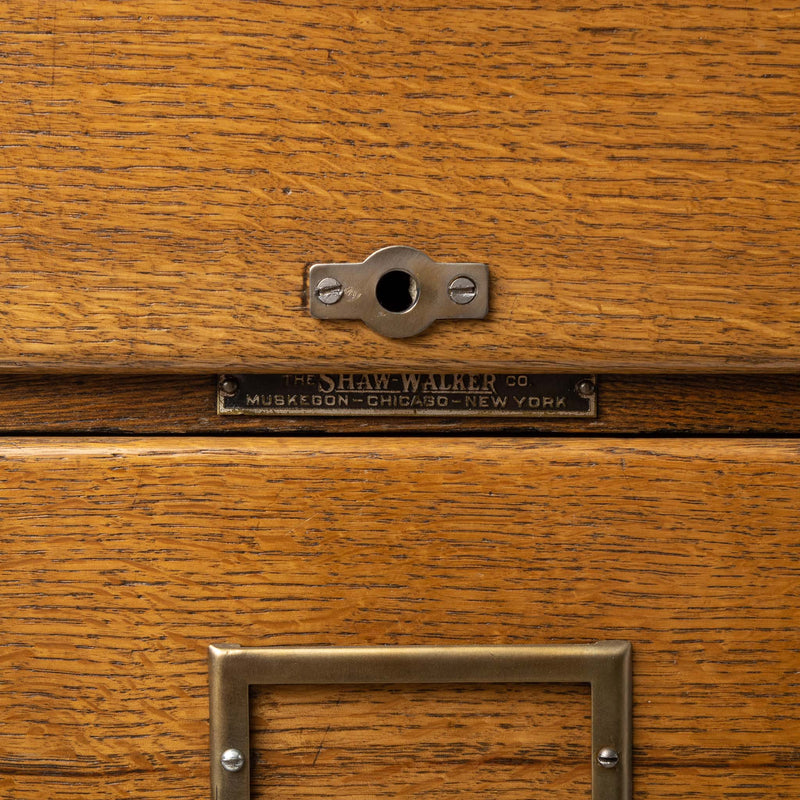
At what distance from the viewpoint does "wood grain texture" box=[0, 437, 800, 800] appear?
1.27ft

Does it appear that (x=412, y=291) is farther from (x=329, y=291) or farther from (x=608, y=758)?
(x=608, y=758)

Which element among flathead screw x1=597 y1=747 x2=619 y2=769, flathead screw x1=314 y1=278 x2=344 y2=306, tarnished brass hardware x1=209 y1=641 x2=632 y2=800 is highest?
flathead screw x1=314 y1=278 x2=344 y2=306

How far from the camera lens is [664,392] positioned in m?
0.41

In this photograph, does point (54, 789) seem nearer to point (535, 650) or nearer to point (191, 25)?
point (535, 650)

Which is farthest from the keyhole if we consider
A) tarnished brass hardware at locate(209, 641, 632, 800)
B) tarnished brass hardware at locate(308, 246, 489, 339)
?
tarnished brass hardware at locate(209, 641, 632, 800)

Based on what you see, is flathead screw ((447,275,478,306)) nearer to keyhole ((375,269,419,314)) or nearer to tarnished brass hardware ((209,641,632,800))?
keyhole ((375,269,419,314))

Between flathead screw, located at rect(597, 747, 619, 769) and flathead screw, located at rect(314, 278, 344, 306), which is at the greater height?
flathead screw, located at rect(314, 278, 344, 306)

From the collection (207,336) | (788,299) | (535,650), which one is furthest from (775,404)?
(207,336)

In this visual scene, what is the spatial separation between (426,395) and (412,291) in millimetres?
51

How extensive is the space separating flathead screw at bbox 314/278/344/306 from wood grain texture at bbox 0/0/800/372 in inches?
0.4

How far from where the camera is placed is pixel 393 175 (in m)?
0.38

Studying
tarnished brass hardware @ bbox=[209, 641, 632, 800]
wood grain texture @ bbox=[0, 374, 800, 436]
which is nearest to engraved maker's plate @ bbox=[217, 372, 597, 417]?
wood grain texture @ bbox=[0, 374, 800, 436]

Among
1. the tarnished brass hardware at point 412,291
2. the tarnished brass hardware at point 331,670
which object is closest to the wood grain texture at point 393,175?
the tarnished brass hardware at point 412,291

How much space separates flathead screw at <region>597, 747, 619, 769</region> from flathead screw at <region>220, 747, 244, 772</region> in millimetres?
159
